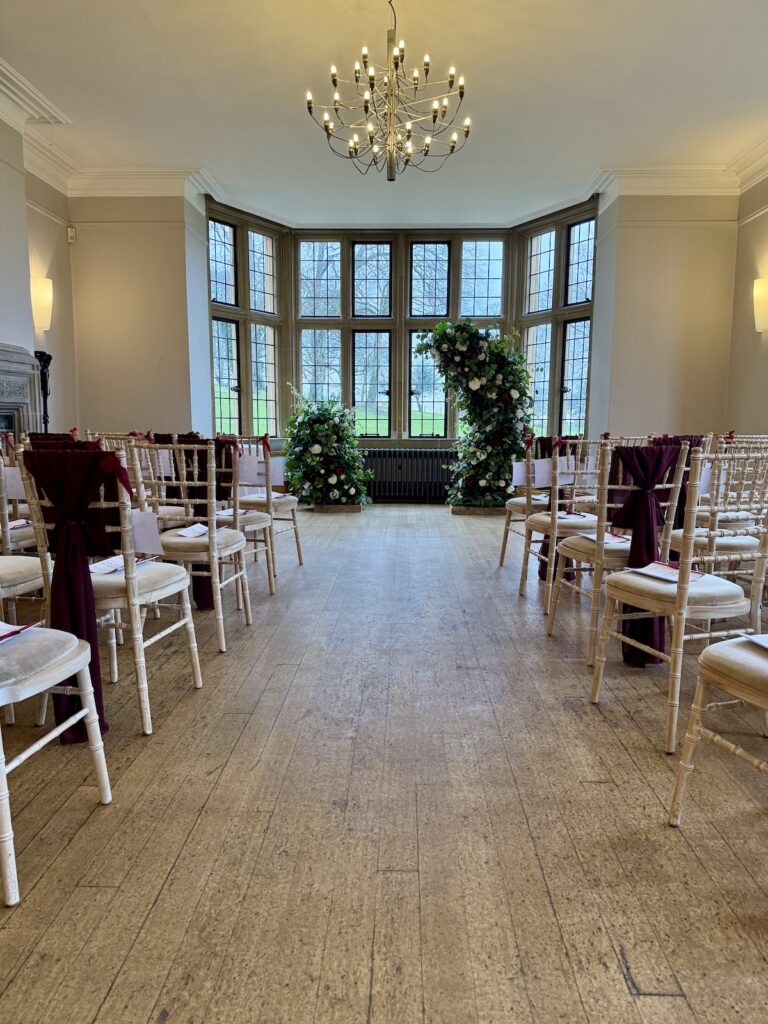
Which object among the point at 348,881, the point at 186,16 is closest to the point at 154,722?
the point at 348,881

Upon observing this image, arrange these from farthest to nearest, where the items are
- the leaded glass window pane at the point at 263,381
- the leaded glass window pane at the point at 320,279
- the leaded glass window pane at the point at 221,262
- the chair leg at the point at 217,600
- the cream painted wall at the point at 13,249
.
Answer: the leaded glass window pane at the point at 320,279 < the leaded glass window pane at the point at 263,381 < the leaded glass window pane at the point at 221,262 < the cream painted wall at the point at 13,249 < the chair leg at the point at 217,600

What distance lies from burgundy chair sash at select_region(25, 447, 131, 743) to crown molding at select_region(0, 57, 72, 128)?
178 inches

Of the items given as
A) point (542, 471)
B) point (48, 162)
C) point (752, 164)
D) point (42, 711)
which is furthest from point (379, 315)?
point (42, 711)

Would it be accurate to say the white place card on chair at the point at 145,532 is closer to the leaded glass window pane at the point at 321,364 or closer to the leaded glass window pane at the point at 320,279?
the leaded glass window pane at the point at 321,364

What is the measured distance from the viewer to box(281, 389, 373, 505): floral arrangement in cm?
789

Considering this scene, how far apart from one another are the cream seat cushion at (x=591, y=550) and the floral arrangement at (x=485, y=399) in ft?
14.2

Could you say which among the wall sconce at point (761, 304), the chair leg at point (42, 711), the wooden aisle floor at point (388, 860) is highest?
the wall sconce at point (761, 304)

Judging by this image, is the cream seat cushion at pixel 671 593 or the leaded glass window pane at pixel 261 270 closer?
the cream seat cushion at pixel 671 593

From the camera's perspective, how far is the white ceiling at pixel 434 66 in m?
4.30

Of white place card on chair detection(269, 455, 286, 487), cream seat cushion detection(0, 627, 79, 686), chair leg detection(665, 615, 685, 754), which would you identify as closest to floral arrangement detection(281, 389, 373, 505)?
white place card on chair detection(269, 455, 286, 487)

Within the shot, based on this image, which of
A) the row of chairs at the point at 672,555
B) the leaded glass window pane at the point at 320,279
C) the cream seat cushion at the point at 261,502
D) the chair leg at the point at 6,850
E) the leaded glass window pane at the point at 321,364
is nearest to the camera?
the chair leg at the point at 6,850

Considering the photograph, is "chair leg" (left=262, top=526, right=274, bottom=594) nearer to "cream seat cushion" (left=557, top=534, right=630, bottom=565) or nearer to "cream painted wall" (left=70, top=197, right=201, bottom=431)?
"cream seat cushion" (left=557, top=534, right=630, bottom=565)

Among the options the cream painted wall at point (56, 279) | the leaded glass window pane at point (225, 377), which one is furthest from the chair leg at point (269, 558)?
the leaded glass window pane at point (225, 377)

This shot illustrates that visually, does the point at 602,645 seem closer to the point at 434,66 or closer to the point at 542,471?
the point at 542,471
